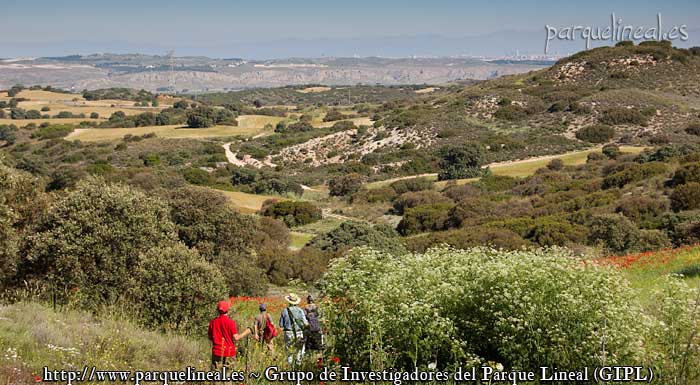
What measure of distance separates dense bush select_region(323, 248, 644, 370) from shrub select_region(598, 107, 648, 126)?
2338 inches

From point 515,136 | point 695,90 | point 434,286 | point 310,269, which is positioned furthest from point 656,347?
point 695,90

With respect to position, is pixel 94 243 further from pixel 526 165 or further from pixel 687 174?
pixel 526 165

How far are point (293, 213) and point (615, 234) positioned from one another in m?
20.5

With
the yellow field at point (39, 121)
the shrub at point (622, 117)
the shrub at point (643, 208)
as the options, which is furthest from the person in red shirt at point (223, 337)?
the yellow field at point (39, 121)

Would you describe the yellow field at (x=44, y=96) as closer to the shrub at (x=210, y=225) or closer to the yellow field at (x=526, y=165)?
the yellow field at (x=526, y=165)

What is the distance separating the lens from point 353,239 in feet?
84.0

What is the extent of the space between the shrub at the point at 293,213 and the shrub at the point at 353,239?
8.53 meters

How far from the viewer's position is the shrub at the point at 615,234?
20469mm

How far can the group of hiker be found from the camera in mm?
7117

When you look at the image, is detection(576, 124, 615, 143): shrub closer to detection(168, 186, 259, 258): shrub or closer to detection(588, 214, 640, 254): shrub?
detection(588, 214, 640, 254): shrub

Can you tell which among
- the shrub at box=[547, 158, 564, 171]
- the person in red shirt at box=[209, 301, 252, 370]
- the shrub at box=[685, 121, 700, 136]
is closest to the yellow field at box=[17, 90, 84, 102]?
the shrub at box=[547, 158, 564, 171]

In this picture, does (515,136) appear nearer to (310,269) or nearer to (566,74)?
(566,74)

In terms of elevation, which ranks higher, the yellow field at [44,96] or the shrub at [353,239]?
the yellow field at [44,96]

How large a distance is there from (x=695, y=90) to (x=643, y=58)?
455 inches
